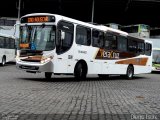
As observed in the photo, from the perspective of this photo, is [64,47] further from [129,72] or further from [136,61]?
[136,61]

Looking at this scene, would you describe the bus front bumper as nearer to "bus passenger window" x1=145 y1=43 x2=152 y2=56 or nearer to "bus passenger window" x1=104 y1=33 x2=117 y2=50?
"bus passenger window" x1=104 y1=33 x2=117 y2=50

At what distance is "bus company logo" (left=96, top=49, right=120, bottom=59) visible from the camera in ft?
70.3

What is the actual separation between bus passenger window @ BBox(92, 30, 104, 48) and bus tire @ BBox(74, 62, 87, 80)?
1410mm

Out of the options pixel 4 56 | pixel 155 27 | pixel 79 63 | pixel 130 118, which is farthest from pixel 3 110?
pixel 155 27

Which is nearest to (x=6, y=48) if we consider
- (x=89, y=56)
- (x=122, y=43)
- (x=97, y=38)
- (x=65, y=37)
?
(x=122, y=43)

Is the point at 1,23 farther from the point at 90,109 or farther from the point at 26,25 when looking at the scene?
the point at 90,109

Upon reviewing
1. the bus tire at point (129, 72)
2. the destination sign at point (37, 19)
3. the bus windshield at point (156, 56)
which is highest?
the destination sign at point (37, 19)

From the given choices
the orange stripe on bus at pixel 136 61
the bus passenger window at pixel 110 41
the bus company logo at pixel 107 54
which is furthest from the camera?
the orange stripe on bus at pixel 136 61

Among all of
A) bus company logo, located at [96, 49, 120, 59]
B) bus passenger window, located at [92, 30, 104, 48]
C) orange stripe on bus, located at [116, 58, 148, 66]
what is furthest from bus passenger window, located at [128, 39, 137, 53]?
bus passenger window, located at [92, 30, 104, 48]

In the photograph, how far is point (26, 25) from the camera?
60.2ft

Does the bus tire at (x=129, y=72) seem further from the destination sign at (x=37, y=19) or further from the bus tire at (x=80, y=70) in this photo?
the destination sign at (x=37, y=19)

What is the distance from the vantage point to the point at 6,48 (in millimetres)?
35594

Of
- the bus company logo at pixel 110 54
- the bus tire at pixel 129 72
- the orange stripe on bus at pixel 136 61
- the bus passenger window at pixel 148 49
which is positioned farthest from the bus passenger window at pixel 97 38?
the bus passenger window at pixel 148 49

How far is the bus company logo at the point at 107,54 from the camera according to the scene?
21431 mm
